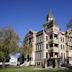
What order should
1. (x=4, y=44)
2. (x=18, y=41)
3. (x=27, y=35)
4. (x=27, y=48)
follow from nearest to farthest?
(x=4, y=44), (x=18, y=41), (x=27, y=48), (x=27, y=35)

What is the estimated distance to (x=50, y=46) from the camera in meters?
73.3

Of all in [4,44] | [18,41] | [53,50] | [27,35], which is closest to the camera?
[4,44]

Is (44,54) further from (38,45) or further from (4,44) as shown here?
(4,44)

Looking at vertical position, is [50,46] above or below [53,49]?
above

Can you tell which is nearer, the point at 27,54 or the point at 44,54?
the point at 44,54

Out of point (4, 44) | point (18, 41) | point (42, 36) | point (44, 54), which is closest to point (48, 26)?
point (42, 36)

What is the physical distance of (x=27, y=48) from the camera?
75750mm

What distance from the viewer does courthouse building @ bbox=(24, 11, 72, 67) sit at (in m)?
71.3

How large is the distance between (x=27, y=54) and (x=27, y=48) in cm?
366

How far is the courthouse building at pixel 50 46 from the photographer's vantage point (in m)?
71.3

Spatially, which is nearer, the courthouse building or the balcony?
the balcony

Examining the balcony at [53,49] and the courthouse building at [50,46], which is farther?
the courthouse building at [50,46]

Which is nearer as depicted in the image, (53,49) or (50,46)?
(53,49)

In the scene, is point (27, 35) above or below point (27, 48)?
above
